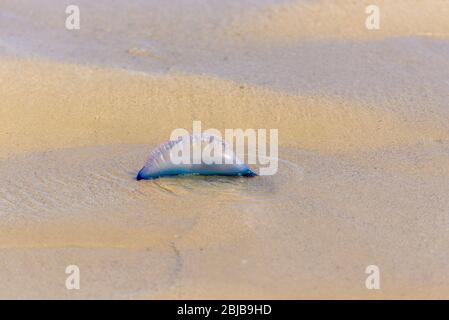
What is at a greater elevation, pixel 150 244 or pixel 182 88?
pixel 182 88

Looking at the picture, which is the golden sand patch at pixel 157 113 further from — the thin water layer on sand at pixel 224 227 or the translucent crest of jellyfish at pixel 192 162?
the translucent crest of jellyfish at pixel 192 162

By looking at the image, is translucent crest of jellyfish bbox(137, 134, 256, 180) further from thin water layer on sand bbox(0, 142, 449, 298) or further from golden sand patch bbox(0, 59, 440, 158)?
golden sand patch bbox(0, 59, 440, 158)

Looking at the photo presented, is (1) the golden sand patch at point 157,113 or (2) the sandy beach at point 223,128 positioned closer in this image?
(2) the sandy beach at point 223,128

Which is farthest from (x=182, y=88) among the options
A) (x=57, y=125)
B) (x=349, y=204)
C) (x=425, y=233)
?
(x=425, y=233)

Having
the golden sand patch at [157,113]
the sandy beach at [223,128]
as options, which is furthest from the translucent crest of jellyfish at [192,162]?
the golden sand patch at [157,113]

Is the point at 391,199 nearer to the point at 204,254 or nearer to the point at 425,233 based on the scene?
the point at 425,233
